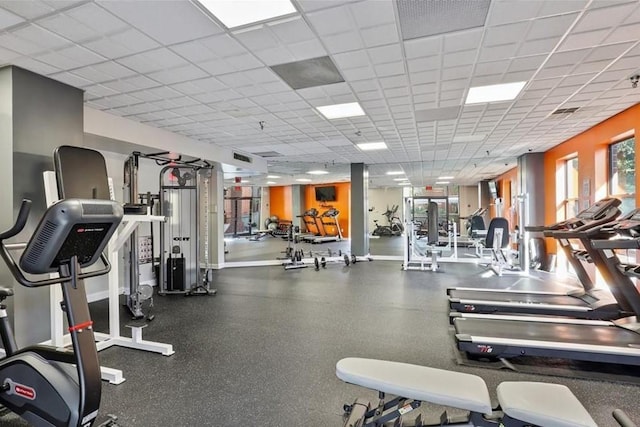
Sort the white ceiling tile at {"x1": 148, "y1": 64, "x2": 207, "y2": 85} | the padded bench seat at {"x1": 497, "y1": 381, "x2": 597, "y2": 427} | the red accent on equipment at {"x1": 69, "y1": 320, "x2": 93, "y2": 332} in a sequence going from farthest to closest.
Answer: the white ceiling tile at {"x1": 148, "y1": 64, "x2": 207, "y2": 85}, the red accent on equipment at {"x1": 69, "y1": 320, "x2": 93, "y2": 332}, the padded bench seat at {"x1": 497, "y1": 381, "x2": 597, "y2": 427}

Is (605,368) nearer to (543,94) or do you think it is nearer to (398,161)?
(543,94)

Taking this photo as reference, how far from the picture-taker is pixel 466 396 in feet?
4.81

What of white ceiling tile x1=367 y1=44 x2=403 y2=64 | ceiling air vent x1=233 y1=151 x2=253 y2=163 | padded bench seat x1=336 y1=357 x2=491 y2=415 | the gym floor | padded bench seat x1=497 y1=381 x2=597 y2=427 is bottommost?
the gym floor

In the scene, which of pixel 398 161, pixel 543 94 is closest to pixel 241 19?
pixel 543 94

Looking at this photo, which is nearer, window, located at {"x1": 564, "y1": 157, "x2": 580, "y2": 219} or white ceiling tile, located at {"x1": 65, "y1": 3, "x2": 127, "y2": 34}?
white ceiling tile, located at {"x1": 65, "y1": 3, "x2": 127, "y2": 34}

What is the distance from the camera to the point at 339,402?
2330 mm

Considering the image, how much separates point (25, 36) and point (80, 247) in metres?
2.33

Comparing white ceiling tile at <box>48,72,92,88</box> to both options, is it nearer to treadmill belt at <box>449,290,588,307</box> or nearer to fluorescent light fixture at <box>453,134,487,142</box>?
treadmill belt at <box>449,290,588,307</box>

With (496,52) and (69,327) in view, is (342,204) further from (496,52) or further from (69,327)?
(69,327)

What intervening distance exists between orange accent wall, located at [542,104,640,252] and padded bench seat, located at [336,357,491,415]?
16.1 feet

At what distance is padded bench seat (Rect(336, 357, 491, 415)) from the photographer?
57.6 inches

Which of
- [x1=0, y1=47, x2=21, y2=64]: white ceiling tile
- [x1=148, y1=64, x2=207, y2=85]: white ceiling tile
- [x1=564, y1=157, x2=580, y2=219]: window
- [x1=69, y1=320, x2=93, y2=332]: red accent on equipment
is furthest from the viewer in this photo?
[x1=564, y1=157, x2=580, y2=219]: window

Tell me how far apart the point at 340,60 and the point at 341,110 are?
5.25ft

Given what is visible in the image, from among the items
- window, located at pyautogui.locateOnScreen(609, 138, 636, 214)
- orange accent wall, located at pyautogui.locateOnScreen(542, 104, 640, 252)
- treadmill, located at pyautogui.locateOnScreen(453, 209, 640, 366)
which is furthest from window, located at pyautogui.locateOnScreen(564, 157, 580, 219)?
treadmill, located at pyautogui.locateOnScreen(453, 209, 640, 366)
